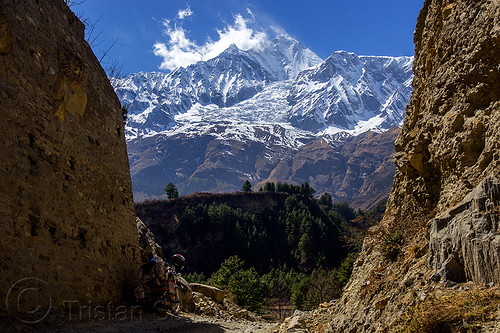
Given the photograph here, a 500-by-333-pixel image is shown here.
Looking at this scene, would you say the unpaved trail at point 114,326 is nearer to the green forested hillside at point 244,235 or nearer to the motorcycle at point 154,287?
the motorcycle at point 154,287

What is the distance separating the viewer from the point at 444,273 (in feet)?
18.1

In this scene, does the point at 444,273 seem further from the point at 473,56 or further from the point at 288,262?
the point at 288,262

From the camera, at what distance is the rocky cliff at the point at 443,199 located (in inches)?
200

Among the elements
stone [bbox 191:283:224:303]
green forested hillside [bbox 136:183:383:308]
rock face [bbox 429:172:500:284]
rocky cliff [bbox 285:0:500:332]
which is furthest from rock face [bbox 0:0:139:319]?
green forested hillside [bbox 136:183:383:308]

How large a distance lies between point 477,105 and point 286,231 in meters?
94.1

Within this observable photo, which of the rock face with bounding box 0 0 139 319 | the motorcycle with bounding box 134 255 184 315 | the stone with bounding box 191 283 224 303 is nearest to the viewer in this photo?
the rock face with bounding box 0 0 139 319

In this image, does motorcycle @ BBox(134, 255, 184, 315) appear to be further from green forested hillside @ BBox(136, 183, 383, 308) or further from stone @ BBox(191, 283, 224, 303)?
green forested hillside @ BBox(136, 183, 383, 308)

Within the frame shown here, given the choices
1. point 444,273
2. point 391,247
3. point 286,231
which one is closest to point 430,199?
point 391,247

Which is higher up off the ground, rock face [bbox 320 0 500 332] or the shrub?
rock face [bbox 320 0 500 332]

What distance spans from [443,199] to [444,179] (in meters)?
0.48

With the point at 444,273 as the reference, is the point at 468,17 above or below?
above

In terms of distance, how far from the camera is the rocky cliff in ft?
16.7

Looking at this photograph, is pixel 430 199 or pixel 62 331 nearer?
pixel 62 331

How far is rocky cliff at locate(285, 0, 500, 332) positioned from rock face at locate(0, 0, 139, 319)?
6009 millimetres
